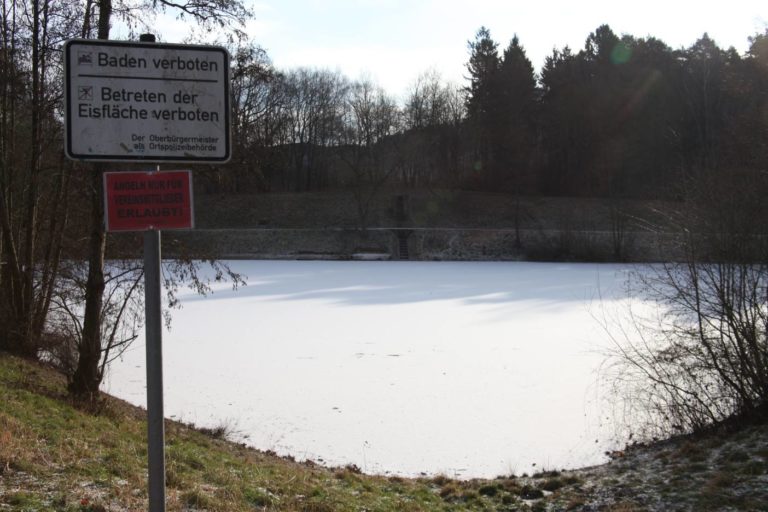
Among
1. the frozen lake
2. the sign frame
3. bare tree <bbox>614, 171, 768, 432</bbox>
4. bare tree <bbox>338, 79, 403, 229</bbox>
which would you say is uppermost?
bare tree <bbox>338, 79, 403, 229</bbox>

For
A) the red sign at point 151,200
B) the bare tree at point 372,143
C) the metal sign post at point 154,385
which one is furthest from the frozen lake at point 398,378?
the bare tree at point 372,143

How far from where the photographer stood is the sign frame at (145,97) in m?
2.59

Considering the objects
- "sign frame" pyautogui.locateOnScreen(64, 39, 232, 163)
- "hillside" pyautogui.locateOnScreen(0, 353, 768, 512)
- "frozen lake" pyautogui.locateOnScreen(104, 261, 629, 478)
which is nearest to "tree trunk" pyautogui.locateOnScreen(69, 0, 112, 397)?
"hillside" pyautogui.locateOnScreen(0, 353, 768, 512)

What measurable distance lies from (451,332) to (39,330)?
9.37m

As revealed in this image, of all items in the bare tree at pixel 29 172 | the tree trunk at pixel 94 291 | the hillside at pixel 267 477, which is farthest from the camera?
the bare tree at pixel 29 172

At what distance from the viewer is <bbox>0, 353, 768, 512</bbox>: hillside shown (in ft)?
14.2

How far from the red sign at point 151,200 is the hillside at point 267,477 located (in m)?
2.10

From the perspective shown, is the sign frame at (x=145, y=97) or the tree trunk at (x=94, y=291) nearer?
the sign frame at (x=145, y=97)

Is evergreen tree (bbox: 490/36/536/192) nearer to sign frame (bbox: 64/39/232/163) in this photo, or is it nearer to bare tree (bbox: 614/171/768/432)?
bare tree (bbox: 614/171/768/432)

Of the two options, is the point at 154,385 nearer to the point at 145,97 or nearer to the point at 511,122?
the point at 145,97

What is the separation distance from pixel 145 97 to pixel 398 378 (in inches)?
402

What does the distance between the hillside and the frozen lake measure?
2.81ft

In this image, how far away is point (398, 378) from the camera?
12.4 m

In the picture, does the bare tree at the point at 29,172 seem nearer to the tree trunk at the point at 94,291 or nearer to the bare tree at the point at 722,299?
the tree trunk at the point at 94,291
